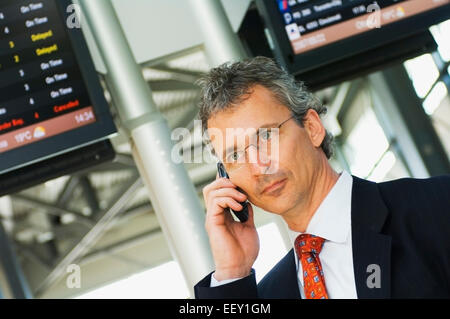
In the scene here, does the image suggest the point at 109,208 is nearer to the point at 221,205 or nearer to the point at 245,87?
the point at 221,205

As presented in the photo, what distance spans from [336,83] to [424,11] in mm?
598

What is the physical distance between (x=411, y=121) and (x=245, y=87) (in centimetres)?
626

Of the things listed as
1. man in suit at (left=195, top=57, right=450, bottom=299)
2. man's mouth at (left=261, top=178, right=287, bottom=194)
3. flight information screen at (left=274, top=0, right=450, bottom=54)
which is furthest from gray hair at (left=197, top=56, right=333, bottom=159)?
flight information screen at (left=274, top=0, right=450, bottom=54)

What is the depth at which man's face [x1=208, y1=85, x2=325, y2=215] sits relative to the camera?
1.89m

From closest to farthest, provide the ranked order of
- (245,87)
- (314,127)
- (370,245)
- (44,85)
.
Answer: (370,245)
(245,87)
(314,127)
(44,85)

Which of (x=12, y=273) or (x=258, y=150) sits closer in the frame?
(x=258, y=150)

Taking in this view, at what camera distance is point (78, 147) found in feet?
10.3

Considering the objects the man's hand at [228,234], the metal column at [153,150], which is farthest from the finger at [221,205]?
the metal column at [153,150]

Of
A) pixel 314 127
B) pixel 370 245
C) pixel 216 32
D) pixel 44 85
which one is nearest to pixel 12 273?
pixel 44 85

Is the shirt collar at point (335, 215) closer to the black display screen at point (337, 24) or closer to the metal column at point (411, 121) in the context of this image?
the black display screen at point (337, 24)

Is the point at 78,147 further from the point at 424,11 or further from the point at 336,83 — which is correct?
the point at 424,11

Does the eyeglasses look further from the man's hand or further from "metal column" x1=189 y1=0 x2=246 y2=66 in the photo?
"metal column" x1=189 y1=0 x2=246 y2=66

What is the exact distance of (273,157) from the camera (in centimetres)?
190
